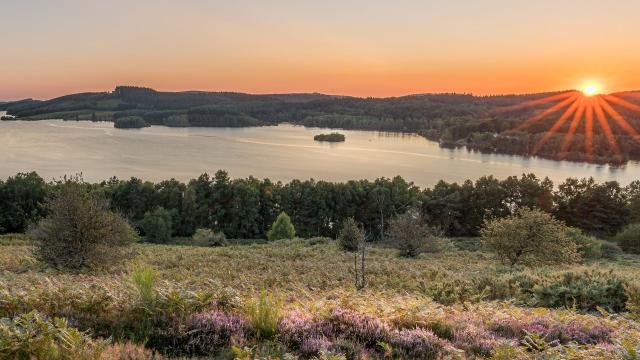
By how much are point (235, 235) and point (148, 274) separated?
214ft

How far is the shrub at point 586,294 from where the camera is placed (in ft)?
38.8

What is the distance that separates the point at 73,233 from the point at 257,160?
10606cm

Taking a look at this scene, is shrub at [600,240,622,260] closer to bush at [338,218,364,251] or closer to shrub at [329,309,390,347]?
bush at [338,218,364,251]

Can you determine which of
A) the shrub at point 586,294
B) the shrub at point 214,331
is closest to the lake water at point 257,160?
the shrub at point 586,294

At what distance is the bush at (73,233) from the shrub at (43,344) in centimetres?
1466

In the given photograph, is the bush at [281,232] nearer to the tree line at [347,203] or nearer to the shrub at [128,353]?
the tree line at [347,203]

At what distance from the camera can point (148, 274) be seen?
661 centimetres

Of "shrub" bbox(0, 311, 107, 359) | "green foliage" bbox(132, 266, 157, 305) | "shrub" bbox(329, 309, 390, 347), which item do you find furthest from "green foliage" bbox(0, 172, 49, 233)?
"shrub" bbox(329, 309, 390, 347)

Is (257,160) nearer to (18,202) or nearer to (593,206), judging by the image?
(18,202)

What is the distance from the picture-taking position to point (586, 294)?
39.3ft

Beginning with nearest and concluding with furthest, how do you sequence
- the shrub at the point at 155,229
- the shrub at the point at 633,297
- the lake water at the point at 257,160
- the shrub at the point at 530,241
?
the shrub at the point at 633,297, the shrub at the point at 530,241, the shrub at the point at 155,229, the lake water at the point at 257,160

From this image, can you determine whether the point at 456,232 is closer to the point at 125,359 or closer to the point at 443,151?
the point at 125,359

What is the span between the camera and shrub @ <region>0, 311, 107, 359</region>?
15.5ft

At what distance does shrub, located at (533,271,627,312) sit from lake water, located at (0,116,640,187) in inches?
3349
